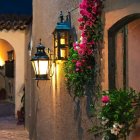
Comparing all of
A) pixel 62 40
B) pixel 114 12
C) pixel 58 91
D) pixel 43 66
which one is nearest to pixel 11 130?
pixel 58 91

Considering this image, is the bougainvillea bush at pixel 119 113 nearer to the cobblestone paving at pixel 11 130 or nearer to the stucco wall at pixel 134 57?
the stucco wall at pixel 134 57

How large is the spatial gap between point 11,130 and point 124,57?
27.7 feet

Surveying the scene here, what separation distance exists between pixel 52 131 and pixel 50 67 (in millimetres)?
1346

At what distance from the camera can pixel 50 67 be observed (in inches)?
285

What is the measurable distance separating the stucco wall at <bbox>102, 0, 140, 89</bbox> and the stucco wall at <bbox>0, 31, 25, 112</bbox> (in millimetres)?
10907

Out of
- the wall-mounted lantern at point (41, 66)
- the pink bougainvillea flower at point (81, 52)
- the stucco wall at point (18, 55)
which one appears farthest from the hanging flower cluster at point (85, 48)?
the stucco wall at point (18, 55)

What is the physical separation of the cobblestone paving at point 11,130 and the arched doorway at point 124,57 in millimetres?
7032

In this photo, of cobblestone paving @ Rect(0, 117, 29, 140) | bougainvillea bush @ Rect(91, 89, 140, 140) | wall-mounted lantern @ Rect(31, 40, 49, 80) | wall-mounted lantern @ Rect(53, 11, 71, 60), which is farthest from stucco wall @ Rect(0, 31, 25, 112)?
bougainvillea bush @ Rect(91, 89, 140, 140)

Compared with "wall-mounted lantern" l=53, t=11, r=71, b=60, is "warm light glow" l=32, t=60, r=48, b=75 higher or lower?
lower

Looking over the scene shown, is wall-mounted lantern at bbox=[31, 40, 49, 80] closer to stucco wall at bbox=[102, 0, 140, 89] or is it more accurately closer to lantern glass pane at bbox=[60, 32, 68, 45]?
lantern glass pane at bbox=[60, 32, 68, 45]

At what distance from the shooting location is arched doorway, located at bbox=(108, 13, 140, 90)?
5.06m

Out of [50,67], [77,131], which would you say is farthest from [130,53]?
[50,67]

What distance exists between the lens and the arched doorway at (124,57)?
506cm

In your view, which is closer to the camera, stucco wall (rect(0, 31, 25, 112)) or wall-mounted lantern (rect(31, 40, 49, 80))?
wall-mounted lantern (rect(31, 40, 49, 80))
